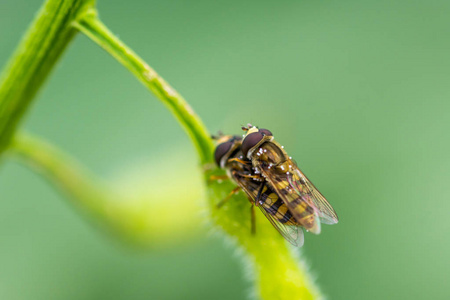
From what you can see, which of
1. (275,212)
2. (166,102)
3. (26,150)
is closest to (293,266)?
(275,212)

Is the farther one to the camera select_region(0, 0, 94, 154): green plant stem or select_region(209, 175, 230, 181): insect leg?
select_region(209, 175, 230, 181): insect leg

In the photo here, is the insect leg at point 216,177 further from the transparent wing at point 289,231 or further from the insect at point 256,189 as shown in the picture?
the transparent wing at point 289,231

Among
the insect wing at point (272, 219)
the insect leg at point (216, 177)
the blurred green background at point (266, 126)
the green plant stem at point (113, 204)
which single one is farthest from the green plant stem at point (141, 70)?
the blurred green background at point (266, 126)

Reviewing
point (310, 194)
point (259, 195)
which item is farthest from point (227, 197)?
point (310, 194)

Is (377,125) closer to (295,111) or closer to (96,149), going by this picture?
(295,111)

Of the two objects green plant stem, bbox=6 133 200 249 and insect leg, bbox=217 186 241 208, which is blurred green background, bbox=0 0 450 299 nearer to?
green plant stem, bbox=6 133 200 249

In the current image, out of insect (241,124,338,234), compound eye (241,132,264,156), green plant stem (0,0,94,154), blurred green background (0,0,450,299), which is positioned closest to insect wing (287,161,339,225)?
insect (241,124,338,234)

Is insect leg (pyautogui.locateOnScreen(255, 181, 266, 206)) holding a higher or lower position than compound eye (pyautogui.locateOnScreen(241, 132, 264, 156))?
lower
